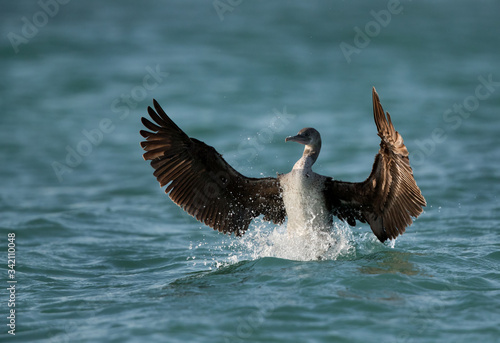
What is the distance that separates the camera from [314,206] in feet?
25.1

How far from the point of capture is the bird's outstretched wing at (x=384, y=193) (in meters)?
6.78

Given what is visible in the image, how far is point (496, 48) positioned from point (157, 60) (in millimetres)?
11285

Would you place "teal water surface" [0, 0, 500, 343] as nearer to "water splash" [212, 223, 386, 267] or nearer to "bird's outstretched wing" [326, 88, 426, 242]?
"water splash" [212, 223, 386, 267]

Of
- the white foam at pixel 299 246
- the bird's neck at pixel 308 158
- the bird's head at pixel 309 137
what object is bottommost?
the white foam at pixel 299 246

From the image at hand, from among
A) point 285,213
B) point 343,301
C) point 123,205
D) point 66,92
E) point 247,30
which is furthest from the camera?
point 247,30

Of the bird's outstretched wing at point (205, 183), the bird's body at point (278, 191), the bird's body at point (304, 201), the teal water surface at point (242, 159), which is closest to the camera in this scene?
the teal water surface at point (242, 159)

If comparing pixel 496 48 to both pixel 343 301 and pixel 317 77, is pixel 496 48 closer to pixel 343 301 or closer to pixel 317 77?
pixel 317 77

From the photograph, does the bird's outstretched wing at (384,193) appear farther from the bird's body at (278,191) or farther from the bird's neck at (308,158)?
the bird's neck at (308,158)

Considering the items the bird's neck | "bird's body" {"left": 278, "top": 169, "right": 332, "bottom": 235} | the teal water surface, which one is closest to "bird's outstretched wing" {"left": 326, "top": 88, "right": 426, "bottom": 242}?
"bird's body" {"left": 278, "top": 169, "right": 332, "bottom": 235}

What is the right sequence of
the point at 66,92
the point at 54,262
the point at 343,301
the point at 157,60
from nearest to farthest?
the point at 343,301 < the point at 54,262 < the point at 66,92 < the point at 157,60

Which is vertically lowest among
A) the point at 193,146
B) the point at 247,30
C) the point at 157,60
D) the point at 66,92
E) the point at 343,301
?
the point at 343,301

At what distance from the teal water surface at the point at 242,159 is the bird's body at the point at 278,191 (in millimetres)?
358

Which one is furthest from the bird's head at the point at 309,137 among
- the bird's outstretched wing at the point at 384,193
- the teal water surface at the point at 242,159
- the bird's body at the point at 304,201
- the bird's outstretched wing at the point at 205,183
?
the teal water surface at the point at 242,159

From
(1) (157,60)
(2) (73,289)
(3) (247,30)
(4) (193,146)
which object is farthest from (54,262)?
(3) (247,30)
